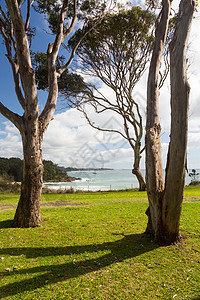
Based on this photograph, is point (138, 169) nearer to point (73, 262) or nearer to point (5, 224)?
point (5, 224)

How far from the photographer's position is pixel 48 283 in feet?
9.93

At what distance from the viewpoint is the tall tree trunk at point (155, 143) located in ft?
14.5

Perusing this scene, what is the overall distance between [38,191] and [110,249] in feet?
9.63

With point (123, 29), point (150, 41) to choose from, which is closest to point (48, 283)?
point (123, 29)

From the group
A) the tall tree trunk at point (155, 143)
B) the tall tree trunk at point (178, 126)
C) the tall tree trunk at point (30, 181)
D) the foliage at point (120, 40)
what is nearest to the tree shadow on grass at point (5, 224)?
the tall tree trunk at point (30, 181)

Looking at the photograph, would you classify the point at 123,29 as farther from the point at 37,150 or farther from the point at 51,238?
the point at 51,238

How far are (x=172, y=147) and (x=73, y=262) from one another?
2.92 metres

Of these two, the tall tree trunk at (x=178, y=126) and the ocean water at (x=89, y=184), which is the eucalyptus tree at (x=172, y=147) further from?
the ocean water at (x=89, y=184)

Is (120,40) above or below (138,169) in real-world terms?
above

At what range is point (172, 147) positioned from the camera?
4.09m

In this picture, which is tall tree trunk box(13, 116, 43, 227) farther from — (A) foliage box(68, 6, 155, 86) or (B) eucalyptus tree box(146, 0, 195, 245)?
(A) foliage box(68, 6, 155, 86)

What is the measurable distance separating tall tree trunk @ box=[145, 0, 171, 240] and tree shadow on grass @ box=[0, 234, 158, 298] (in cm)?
54

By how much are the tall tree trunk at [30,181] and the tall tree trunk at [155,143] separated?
11.0 ft

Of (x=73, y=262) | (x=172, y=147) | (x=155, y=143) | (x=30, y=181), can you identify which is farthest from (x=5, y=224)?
(x=172, y=147)
